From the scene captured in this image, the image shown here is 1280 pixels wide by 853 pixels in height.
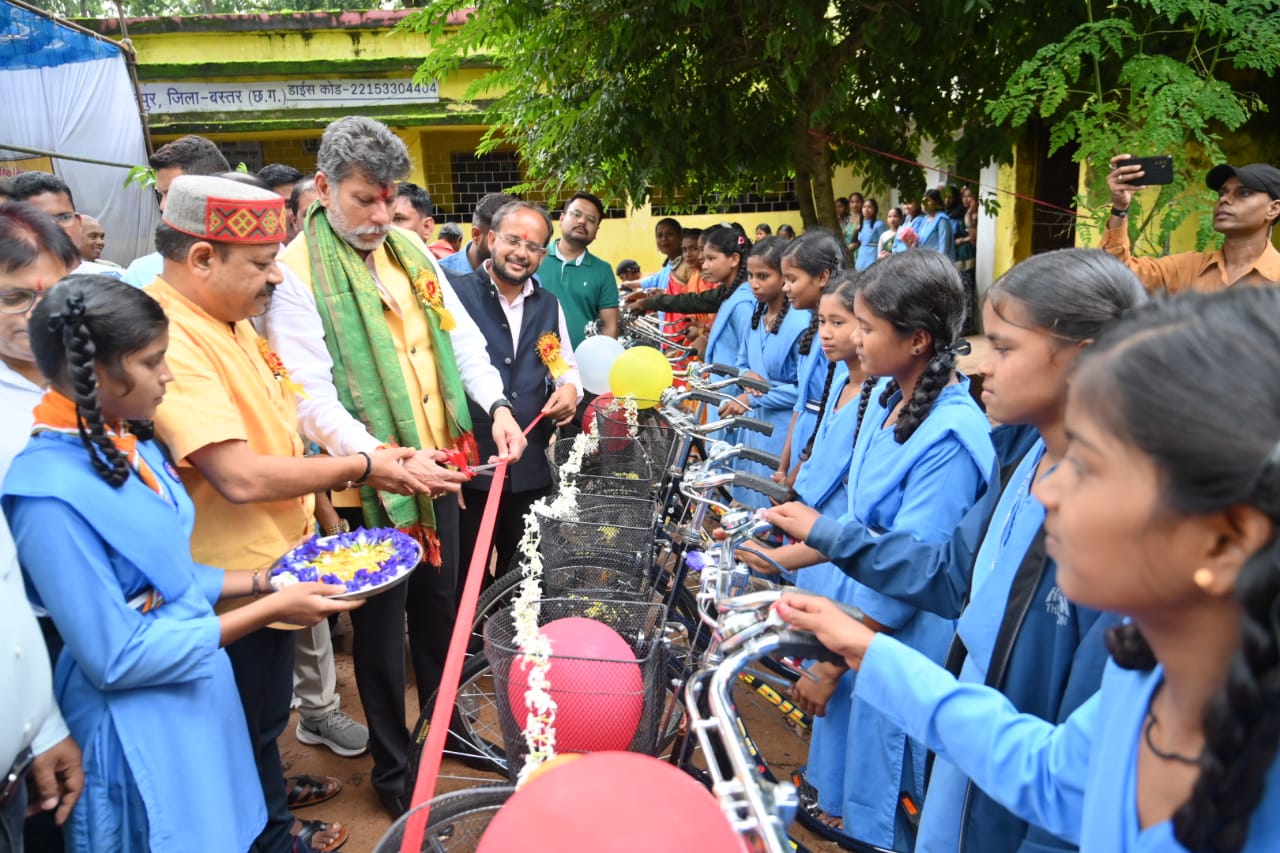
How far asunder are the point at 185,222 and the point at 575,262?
3.63 m

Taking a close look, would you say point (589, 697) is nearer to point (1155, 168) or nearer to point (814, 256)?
point (814, 256)

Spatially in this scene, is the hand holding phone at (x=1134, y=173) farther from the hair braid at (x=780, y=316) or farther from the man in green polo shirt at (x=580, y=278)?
the man in green polo shirt at (x=580, y=278)

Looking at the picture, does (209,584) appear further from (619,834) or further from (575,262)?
(575,262)

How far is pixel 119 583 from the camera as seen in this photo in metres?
1.76

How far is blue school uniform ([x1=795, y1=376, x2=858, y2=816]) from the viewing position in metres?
2.46


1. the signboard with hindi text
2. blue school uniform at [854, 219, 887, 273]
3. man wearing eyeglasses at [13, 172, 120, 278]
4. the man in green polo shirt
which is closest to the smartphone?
the man in green polo shirt

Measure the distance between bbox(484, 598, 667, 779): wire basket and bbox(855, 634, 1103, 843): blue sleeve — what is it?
29.4 inches

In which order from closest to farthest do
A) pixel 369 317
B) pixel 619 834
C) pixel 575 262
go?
1. pixel 619 834
2. pixel 369 317
3. pixel 575 262

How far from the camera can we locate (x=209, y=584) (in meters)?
2.08

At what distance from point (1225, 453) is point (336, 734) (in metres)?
3.63

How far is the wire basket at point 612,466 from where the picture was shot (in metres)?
3.47

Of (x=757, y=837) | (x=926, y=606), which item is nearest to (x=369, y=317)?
(x=926, y=606)

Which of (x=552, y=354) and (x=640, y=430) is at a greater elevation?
(x=552, y=354)

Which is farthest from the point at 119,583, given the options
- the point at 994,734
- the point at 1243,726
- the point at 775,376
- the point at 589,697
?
the point at 775,376
